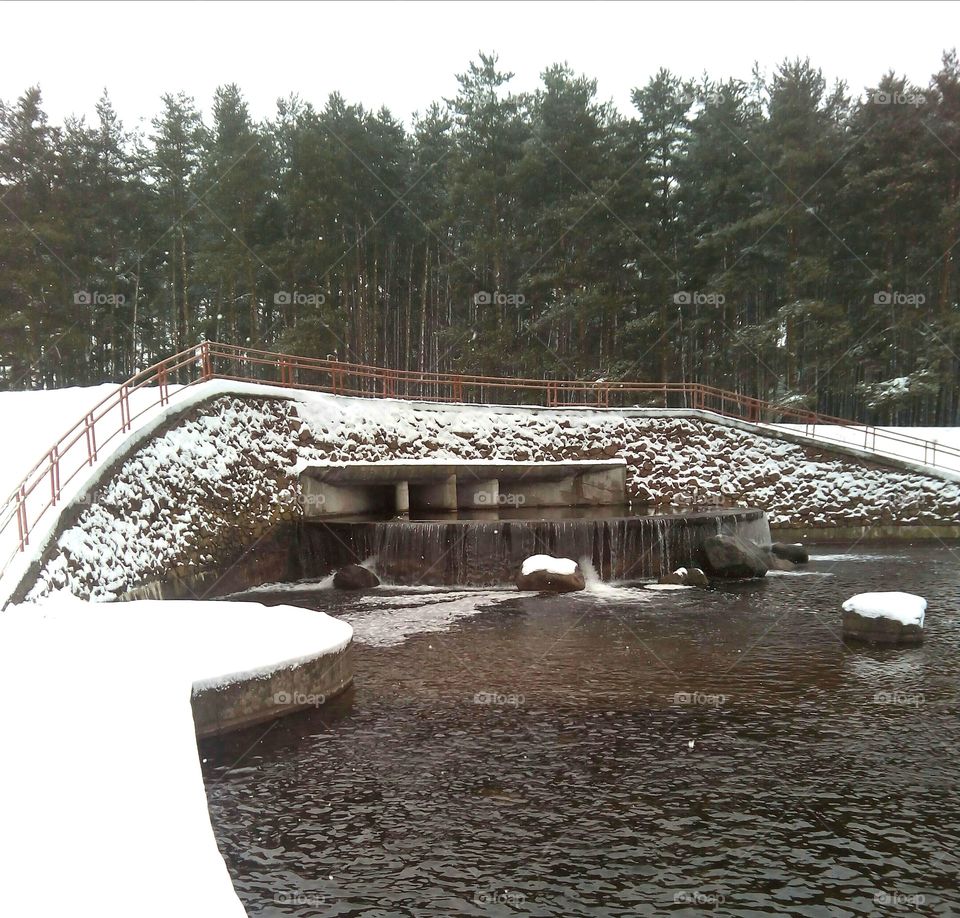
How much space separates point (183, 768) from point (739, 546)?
13822 mm

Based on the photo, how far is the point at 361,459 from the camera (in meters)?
20.5

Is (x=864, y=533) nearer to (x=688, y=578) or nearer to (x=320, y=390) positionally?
(x=688, y=578)

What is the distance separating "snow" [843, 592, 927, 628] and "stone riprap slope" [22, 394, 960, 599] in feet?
35.6

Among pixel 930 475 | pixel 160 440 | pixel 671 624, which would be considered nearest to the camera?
pixel 671 624

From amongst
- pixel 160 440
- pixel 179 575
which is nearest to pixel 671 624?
pixel 179 575

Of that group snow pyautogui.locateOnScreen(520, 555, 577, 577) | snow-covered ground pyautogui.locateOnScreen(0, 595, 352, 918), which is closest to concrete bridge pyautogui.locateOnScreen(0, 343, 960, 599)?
snow-covered ground pyautogui.locateOnScreen(0, 595, 352, 918)

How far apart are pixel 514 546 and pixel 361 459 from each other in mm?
5320

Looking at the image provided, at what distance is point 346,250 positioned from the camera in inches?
1526

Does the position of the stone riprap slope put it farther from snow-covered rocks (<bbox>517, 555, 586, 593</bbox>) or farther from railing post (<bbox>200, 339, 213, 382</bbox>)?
snow-covered rocks (<bbox>517, 555, 586, 593</bbox>)

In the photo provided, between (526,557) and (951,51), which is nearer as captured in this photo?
(526,557)

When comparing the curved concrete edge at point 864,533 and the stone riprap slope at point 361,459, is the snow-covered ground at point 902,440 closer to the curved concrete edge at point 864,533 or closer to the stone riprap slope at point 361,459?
the stone riprap slope at point 361,459

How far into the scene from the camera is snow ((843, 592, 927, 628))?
11367 millimetres

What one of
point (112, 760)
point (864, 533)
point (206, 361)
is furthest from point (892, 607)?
point (206, 361)

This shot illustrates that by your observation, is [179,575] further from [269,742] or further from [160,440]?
[269,742]
